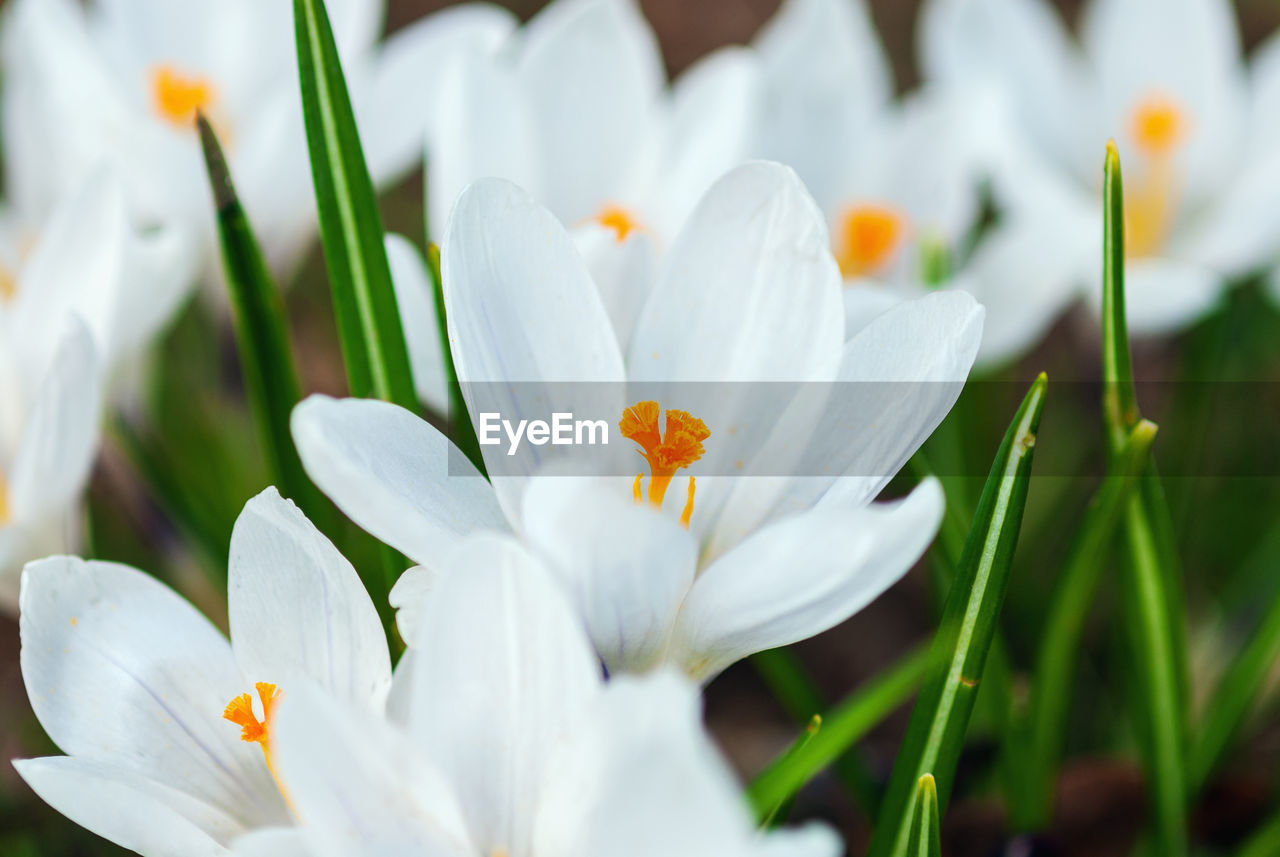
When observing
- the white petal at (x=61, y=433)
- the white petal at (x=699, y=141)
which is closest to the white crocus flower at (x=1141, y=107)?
the white petal at (x=699, y=141)

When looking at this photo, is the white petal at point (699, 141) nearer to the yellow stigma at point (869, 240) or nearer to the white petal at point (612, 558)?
the yellow stigma at point (869, 240)

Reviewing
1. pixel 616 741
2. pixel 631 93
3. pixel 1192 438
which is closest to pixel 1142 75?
pixel 1192 438

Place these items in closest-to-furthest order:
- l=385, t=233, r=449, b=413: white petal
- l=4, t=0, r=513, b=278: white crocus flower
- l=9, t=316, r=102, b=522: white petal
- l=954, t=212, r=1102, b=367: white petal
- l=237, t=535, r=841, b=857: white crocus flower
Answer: l=237, t=535, r=841, b=857: white crocus flower → l=9, t=316, r=102, b=522: white petal → l=385, t=233, r=449, b=413: white petal → l=4, t=0, r=513, b=278: white crocus flower → l=954, t=212, r=1102, b=367: white petal

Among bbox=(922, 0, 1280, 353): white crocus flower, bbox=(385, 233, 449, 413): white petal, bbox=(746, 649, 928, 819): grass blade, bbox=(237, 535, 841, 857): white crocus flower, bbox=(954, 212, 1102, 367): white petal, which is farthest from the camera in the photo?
bbox=(922, 0, 1280, 353): white crocus flower

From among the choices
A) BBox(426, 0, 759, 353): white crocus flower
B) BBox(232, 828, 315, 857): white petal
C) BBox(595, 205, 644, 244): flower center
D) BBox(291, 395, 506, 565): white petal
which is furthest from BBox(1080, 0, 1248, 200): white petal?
BBox(232, 828, 315, 857): white petal

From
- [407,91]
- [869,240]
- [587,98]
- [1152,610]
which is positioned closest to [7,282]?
[407,91]

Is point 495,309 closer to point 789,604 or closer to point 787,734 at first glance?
point 789,604

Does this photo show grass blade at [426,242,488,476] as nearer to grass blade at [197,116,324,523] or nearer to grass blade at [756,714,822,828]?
grass blade at [197,116,324,523]
